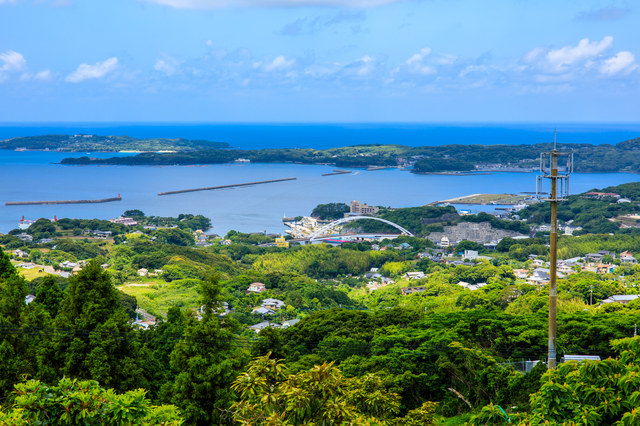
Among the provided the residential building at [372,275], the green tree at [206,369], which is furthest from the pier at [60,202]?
the green tree at [206,369]

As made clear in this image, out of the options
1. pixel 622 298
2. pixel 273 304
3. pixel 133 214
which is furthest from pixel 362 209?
pixel 622 298

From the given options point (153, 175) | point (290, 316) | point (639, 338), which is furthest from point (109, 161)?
point (639, 338)

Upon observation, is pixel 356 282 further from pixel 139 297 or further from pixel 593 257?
pixel 593 257

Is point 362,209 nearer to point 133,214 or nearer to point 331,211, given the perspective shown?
point 331,211

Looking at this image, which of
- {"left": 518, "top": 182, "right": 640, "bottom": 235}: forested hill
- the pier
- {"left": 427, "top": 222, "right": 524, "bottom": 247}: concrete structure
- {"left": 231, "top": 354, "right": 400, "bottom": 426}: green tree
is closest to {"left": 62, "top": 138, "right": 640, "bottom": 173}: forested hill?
{"left": 518, "top": 182, "right": 640, "bottom": 235}: forested hill

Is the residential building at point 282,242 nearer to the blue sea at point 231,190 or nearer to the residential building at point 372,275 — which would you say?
the blue sea at point 231,190
